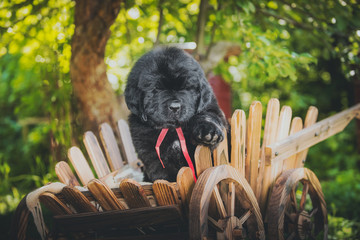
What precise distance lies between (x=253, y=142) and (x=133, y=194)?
1038 millimetres

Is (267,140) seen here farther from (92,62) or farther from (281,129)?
(92,62)

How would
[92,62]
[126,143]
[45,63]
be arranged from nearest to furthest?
[126,143]
[92,62]
[45,63]

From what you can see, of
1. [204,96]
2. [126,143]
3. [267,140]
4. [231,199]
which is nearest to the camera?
[231,199]

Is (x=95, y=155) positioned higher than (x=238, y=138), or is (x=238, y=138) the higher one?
(x=238, y=138)

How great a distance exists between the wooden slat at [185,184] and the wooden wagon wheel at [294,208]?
0.75 metres

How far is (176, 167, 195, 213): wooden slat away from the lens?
6.11ft

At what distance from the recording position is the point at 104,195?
1923 mm

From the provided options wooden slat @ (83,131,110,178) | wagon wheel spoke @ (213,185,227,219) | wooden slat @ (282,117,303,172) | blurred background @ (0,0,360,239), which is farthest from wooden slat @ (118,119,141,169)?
wooden slat @ (282,117,303,172)

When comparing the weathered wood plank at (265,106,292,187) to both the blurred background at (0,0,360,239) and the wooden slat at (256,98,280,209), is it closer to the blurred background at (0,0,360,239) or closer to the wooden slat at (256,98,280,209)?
the wooden slat at (256,98,280,209)

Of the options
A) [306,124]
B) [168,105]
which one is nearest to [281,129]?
[306,124]

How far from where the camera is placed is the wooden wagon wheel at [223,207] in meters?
1.77

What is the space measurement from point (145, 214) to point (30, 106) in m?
4.06

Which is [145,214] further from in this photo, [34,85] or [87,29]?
[34,85]

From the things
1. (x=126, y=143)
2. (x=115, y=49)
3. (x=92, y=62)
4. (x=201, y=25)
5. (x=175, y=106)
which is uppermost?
(x=201, y=25)
